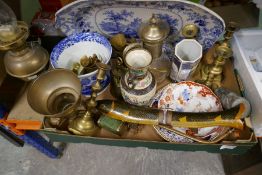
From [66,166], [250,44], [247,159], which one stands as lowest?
[66,166]

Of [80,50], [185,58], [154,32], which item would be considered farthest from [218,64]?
Result: [80,50]

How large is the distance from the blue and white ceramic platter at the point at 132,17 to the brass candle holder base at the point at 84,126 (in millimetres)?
272

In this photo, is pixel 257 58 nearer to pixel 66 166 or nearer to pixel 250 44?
pixel 250 44

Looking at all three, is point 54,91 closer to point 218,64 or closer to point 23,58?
point 23,58

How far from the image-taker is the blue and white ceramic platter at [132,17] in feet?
2.26

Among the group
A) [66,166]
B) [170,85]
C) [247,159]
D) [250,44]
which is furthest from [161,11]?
A: [66,166]

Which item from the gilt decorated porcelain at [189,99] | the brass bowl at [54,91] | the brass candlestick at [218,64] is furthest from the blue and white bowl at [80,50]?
the brass candlestick at [218,64]

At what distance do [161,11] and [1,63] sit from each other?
0.50 metres

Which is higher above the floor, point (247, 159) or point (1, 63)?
point (1, 63)

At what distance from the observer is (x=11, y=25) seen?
26.9 inches

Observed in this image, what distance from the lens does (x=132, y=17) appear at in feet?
2.43

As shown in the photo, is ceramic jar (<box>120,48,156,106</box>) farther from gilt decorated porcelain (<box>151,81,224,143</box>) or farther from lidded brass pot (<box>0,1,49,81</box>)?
lidded brass pot (<box>0,1,49,81</box>)

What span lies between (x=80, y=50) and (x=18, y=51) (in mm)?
169

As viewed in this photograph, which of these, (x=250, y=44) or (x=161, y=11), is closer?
(x=161, y=11)
